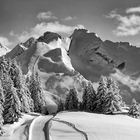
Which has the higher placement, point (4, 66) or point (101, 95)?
point (4, 66)

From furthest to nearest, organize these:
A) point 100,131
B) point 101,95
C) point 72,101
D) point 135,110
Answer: point 72,101 → point 101,95 → point 135,110 → point 100,131

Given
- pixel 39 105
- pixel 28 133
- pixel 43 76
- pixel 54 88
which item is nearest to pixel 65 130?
pixel 28 133

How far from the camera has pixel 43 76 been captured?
186000mm

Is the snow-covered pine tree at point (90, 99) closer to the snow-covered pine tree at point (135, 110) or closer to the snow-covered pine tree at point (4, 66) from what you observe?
the snow-covered pine tree at point (135, 110)

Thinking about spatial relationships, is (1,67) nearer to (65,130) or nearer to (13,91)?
(13,91)

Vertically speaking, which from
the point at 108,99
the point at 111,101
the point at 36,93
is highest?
the point at 36,93

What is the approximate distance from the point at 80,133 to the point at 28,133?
8105mm

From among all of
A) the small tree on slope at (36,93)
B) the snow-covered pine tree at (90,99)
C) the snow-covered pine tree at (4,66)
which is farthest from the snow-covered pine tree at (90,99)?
the snow-covered pine tree at (4,66)

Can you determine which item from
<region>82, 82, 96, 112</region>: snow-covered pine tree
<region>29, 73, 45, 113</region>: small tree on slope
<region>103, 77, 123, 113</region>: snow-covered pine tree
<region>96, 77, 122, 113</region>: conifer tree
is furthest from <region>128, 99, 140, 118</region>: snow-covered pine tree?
<region>29, 73, 45, 113</region>: small tree on slope

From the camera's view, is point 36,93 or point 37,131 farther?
point 36,93

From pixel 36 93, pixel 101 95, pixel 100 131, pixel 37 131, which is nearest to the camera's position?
pixel 100 131

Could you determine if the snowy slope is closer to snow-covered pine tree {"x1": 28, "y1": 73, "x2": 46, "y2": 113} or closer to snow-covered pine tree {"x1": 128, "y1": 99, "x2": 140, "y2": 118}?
snow-covered pine tree {"x1": 128, "y1": 99, "x2": 140, "y2": 118}

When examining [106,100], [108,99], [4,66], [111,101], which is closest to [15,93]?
[4,66]

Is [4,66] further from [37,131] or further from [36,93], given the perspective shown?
[37,131]
